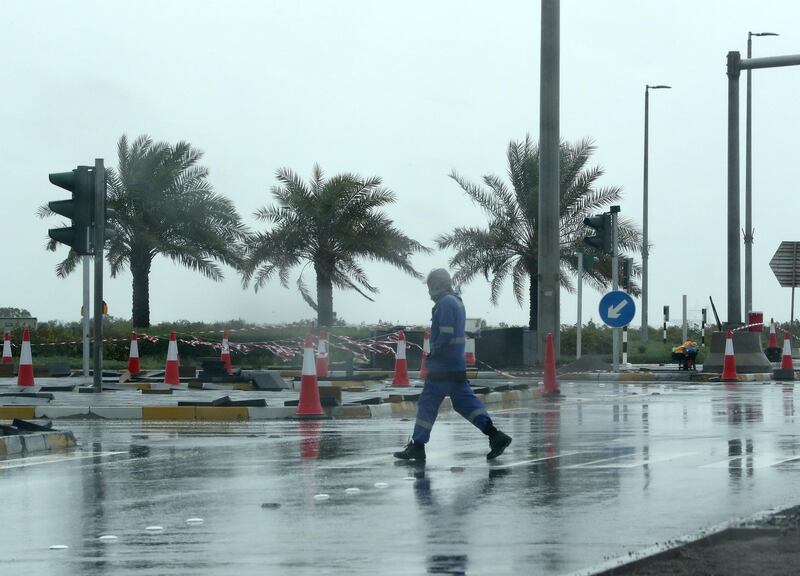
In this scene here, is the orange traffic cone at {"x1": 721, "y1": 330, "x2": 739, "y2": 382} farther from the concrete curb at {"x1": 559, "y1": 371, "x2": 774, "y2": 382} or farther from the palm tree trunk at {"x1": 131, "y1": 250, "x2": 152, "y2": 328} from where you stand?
the palm tree trunk at {"x1": 131, "y1": 250, "x2": 152, "y2": 328}

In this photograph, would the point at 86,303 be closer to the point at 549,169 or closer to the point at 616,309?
the point at 549,169

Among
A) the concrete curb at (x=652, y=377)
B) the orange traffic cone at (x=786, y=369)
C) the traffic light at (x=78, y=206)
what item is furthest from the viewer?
the orange traffic cone at (x=786, y=369)

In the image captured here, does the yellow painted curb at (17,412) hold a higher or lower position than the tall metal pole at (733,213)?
lower

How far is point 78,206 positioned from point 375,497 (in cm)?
1285

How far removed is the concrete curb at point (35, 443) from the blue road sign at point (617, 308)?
14.0m

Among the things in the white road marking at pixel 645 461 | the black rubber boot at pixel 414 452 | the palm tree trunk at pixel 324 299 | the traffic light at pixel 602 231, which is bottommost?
the white road marking at pixel 645 461

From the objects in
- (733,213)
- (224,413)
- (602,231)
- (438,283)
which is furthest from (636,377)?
(438,283)

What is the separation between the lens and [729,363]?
1047 inches

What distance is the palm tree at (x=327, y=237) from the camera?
A: 44500mm

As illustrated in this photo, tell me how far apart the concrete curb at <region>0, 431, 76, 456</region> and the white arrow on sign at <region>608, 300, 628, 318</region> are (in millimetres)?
14039

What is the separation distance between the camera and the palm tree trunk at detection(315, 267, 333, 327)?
4475 centimetres

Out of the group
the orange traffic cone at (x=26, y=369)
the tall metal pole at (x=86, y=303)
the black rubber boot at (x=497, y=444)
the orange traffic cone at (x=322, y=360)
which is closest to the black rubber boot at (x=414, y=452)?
the black rubber boot at (x=497, y=444)

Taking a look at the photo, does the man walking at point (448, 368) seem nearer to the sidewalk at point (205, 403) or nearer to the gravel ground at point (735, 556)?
the gravel ground at point (735, 556)

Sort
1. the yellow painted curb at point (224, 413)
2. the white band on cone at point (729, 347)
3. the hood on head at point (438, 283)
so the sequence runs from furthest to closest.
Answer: the white band on cone at point (729, 347)
the yellow painted curb at point (224, 413)
the hood on head at point (438, 283)
